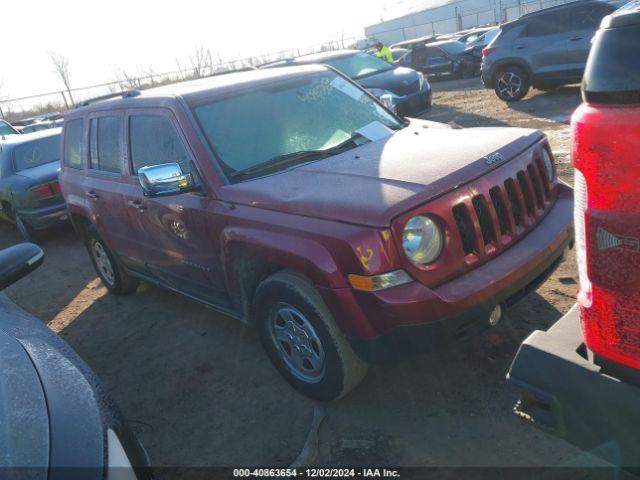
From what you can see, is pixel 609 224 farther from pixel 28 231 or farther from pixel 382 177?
pixel 28 231

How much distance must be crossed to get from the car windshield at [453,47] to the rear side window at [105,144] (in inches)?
648

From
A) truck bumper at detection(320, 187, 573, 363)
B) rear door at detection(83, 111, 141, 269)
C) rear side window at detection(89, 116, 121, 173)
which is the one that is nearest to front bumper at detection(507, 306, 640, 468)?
truck bumper at detection(320, 187, 573, 363)

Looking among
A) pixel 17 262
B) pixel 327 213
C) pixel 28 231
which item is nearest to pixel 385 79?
pixel 28 231

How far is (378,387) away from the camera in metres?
3.39

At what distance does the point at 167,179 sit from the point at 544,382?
2.42 metres

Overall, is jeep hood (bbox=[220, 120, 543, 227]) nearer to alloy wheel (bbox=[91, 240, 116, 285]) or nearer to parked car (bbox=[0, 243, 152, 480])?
parked car (bbox=[0, 243, 152, 480])

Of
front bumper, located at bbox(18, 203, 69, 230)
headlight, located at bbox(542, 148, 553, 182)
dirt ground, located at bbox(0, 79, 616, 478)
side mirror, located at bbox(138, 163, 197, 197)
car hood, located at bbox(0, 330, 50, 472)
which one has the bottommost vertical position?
dirt ground, located at bbox(0, 79, 616, 478)

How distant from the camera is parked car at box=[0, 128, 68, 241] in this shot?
787cm

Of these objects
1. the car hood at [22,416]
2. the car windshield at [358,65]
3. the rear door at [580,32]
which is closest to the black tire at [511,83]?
the rear door at [580,32]

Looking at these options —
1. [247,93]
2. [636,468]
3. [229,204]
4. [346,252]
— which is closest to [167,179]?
[229,204]

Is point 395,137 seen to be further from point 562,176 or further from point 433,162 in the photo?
point 562,176

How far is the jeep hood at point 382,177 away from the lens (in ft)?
8.83

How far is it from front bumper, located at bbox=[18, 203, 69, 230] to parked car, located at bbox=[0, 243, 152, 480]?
5.88 metres

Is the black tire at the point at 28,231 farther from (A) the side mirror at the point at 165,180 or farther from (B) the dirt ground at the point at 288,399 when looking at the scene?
(A) the side mirror at the point at 165,180
